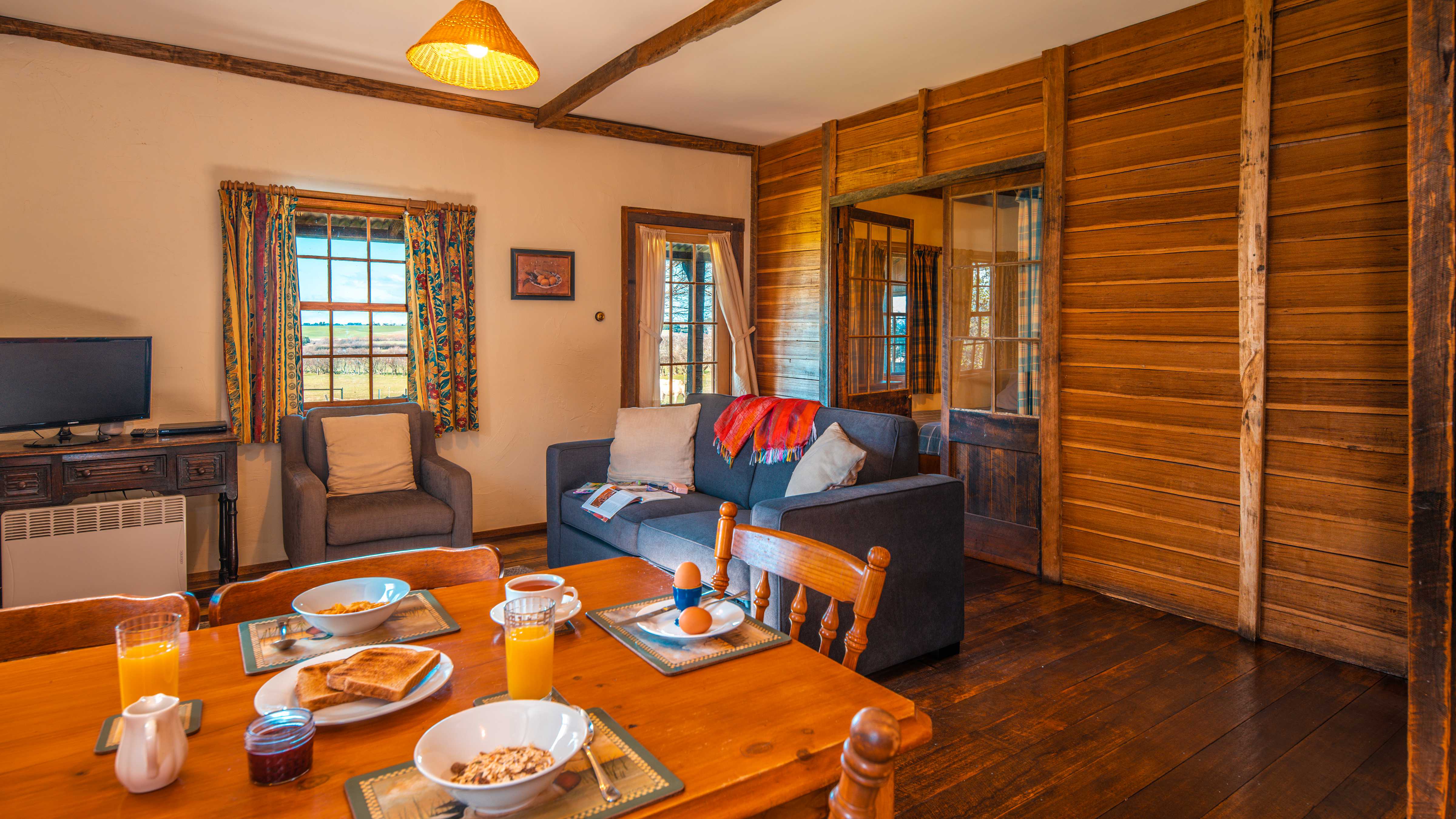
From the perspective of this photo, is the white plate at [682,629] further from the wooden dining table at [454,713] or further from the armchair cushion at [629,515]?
the armchair cushion at [629,515]

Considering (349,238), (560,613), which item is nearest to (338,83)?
(349,238)

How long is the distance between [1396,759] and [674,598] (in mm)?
2263

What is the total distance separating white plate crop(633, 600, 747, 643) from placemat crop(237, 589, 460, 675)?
0.34 meters

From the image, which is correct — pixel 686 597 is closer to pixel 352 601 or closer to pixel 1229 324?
pixel 352 601

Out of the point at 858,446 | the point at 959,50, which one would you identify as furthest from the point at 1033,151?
the point at 858,446

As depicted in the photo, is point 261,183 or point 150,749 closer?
point 150,749

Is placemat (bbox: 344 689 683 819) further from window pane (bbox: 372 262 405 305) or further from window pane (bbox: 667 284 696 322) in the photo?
window pane (bbox: 667 284 696 322)

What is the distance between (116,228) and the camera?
374 cm

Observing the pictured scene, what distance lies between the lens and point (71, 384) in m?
3.41

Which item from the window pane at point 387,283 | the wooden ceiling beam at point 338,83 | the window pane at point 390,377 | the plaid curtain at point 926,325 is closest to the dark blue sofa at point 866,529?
the window pane at point 390,377

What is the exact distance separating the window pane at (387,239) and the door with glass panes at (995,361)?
3122 millimetres

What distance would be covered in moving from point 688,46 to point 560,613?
3.14 metres

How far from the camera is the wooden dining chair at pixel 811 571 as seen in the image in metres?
1.33

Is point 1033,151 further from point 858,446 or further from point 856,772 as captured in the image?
point 856,772
